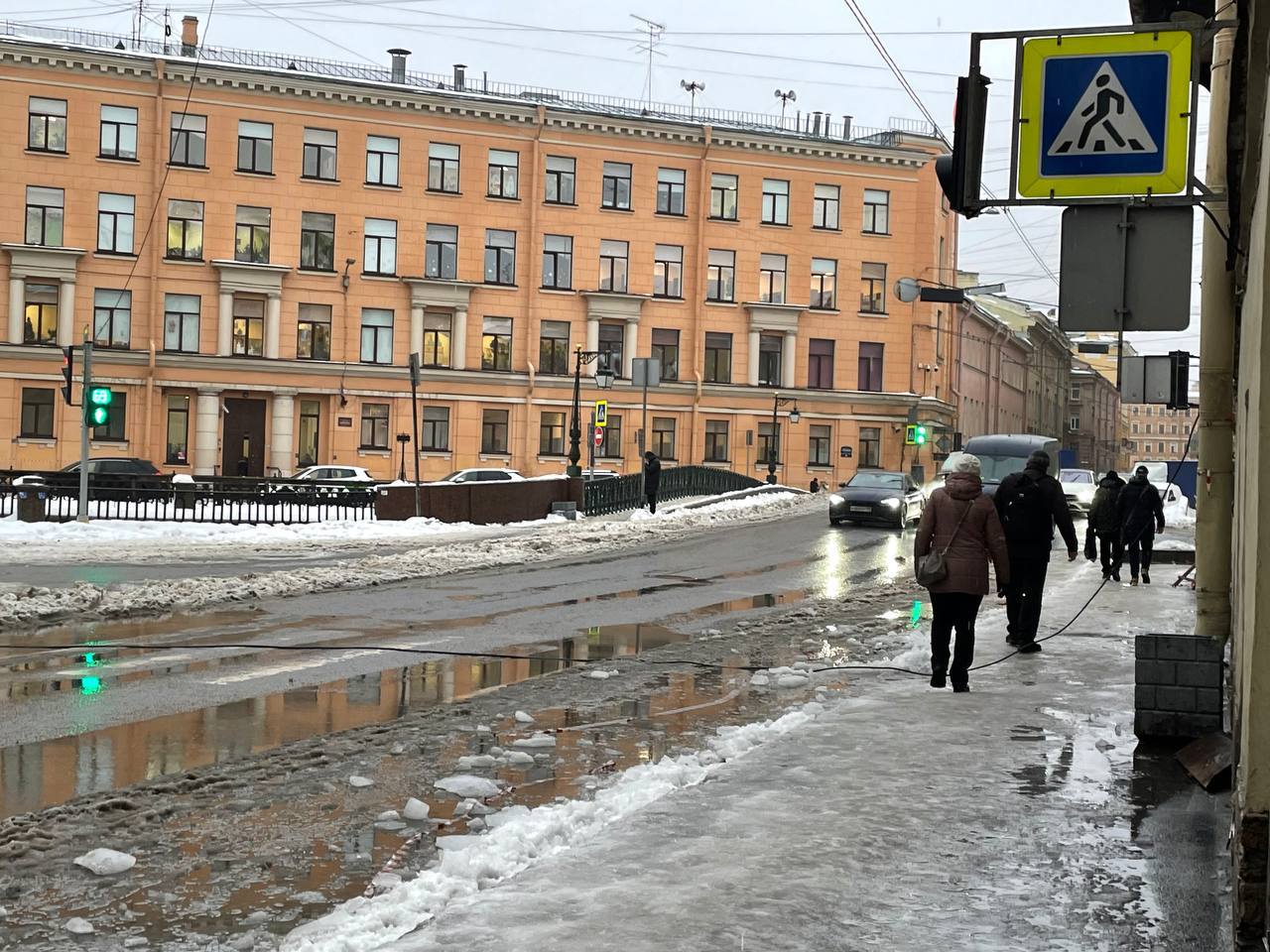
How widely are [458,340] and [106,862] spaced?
50220 mm

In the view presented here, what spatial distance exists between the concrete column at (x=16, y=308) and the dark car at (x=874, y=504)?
3194 centimetres

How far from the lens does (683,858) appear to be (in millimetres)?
5797

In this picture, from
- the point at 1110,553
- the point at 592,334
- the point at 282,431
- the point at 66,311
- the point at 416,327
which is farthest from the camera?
the point at 592,334

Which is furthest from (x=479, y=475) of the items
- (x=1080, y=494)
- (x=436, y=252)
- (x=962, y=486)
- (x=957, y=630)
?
(x=957, y=630)

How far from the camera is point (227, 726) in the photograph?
8.70 meters

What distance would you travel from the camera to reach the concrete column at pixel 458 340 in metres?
55.2

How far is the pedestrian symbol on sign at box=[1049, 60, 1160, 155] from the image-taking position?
7.71 metres

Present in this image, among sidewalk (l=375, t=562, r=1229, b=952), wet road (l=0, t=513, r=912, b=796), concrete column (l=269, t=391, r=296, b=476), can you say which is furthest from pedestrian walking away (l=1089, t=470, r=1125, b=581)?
concrete column (l=269, t=391, r=296, b=476)

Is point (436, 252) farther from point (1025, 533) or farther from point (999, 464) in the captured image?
point (1025, 533)

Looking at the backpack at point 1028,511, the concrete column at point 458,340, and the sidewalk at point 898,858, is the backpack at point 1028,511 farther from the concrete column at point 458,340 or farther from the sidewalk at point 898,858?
the concrete column at point 458,340

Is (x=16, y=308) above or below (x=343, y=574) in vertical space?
above

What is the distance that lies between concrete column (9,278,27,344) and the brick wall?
160 feet

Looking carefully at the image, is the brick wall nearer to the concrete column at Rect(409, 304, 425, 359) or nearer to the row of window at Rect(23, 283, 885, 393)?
the row of window at Rect(23, 283, 885, 393)

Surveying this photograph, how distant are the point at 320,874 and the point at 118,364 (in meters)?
48.9
